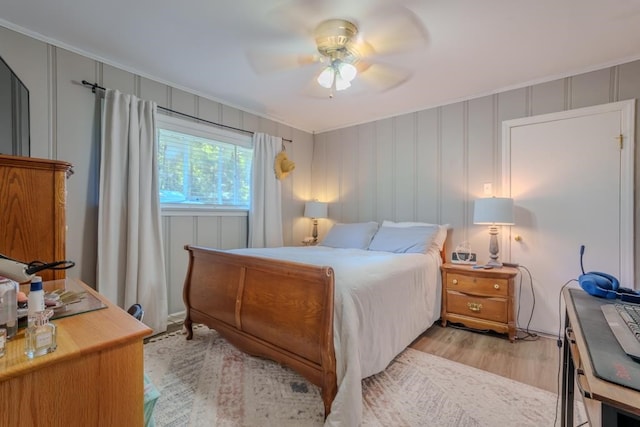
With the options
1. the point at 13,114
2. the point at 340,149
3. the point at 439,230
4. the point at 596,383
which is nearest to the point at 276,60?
the point at 13,114

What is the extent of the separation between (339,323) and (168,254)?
2.12 metres

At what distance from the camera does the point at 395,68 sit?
Answer: 2525mm

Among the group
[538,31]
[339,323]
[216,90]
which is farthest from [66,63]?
[538,31]

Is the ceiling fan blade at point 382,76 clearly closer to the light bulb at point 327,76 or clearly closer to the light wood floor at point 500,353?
the light bulb at point 327,76

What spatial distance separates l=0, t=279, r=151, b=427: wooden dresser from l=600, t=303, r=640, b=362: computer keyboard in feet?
3.97

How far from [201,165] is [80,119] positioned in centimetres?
108

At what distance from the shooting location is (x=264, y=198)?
3.66 meters

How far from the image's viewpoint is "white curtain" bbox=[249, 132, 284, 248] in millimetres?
3578

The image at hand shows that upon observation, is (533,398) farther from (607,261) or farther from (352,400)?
(607,261)

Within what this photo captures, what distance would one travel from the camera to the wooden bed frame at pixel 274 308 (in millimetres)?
1520

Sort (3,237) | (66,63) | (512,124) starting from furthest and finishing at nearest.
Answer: (512,124) < (66,63) < (3,237)

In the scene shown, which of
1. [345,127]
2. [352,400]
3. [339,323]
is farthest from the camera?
[345,127]

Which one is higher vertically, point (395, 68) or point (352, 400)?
point (395, 68)

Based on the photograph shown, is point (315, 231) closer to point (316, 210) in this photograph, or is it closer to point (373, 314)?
point (316, 210)
